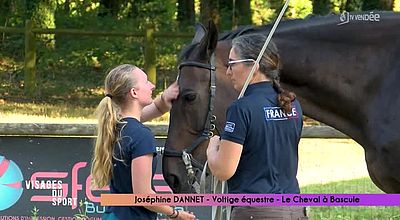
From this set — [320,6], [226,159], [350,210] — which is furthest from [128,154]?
[320,6]

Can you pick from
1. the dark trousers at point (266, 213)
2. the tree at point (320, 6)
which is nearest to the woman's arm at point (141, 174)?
the dark trousers at point (266, 213)

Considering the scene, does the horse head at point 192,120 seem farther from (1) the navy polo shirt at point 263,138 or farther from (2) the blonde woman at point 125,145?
(1) the navy polo shirt at point 263,138

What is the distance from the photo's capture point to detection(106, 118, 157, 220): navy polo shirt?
10.9 ft

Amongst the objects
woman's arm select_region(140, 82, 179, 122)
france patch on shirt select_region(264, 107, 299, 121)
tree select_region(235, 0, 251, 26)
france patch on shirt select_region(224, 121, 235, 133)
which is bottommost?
tree select_region(235, 0, 251, 26)

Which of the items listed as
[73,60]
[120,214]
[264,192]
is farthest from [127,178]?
[73,60]

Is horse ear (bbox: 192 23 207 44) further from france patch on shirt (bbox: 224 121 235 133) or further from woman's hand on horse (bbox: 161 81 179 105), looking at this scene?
france patch on shirt (bbox: 224 121 235 133)

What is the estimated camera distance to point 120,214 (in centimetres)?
340

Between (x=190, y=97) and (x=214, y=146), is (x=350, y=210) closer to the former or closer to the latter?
(x=190, y=97)

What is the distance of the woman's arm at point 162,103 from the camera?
3.85 meters

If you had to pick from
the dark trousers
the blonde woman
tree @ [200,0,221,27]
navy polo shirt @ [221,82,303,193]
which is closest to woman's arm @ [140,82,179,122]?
the blonde woman

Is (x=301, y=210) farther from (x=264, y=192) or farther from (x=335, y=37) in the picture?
(x=335, y=37)

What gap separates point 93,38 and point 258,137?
14.4m

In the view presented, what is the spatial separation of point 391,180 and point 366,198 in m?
0.33

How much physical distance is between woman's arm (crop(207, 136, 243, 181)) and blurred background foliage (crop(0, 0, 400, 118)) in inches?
428
